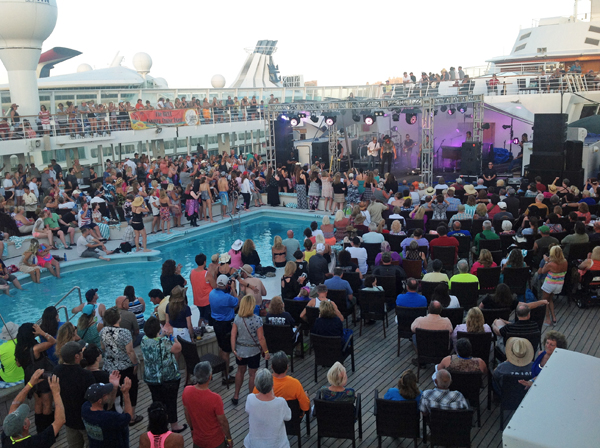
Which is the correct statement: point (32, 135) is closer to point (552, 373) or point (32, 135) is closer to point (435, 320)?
point (435, 320)

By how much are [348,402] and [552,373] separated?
2336mm

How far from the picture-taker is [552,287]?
7.27 meters

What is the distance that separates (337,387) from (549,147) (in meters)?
12.5

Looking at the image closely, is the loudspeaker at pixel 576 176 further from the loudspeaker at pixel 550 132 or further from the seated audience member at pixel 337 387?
the seated audience member at pixel 337 387

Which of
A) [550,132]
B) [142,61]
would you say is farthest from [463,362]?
[142,61]

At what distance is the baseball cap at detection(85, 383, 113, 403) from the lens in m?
4.01

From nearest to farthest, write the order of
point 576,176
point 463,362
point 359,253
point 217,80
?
point 463,362 → point 359,253 → point 576,176 → point 217,80

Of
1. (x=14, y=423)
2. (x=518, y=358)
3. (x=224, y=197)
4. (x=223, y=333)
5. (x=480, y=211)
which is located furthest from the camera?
(x=224, y=197)

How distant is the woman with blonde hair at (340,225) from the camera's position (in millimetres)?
10828

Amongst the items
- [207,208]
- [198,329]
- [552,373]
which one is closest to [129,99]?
[207,208]

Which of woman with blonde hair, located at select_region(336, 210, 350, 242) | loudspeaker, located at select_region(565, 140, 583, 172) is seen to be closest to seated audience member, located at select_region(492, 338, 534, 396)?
woman with blonde hair, located at select_region(336, 210, 350, 242)

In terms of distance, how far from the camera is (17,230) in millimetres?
12680

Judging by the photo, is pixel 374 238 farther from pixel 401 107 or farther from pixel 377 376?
pixel 401 107

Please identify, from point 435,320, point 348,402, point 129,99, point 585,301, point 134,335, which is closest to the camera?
point 348,402
